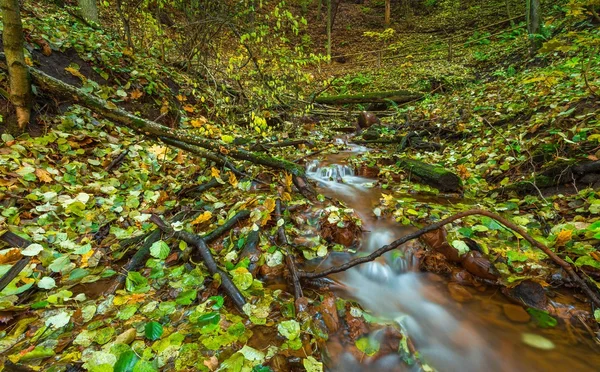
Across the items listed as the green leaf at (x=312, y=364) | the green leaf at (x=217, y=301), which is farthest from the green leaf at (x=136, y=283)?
the green leaf at (x=312, y=364)

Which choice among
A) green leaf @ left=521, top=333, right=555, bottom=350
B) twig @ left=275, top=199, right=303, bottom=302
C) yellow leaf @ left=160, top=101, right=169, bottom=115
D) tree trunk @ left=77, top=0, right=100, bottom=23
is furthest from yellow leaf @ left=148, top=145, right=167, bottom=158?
tree trunk @ left=77, top=0, right=100, bottom=23

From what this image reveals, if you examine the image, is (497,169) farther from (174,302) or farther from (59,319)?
(59,319)

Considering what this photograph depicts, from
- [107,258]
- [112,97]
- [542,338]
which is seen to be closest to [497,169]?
[542,338]

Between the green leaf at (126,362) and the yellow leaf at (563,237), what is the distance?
121 inches

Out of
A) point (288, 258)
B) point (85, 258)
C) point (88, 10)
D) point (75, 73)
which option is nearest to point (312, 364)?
point (288, 258)

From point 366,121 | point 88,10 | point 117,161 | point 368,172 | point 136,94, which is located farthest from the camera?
point 366,121

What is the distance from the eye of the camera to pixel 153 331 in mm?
1635

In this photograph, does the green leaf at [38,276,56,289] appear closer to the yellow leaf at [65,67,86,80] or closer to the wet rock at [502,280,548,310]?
the wet rock at [502,280,548,310]

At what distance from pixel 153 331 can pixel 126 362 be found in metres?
0.23

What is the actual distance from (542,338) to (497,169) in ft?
9.51

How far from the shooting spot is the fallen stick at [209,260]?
6.42 ft

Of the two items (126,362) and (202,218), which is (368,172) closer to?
(202,218)

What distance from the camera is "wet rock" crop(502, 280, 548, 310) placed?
2.15 m

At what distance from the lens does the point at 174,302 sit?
6.37ft
